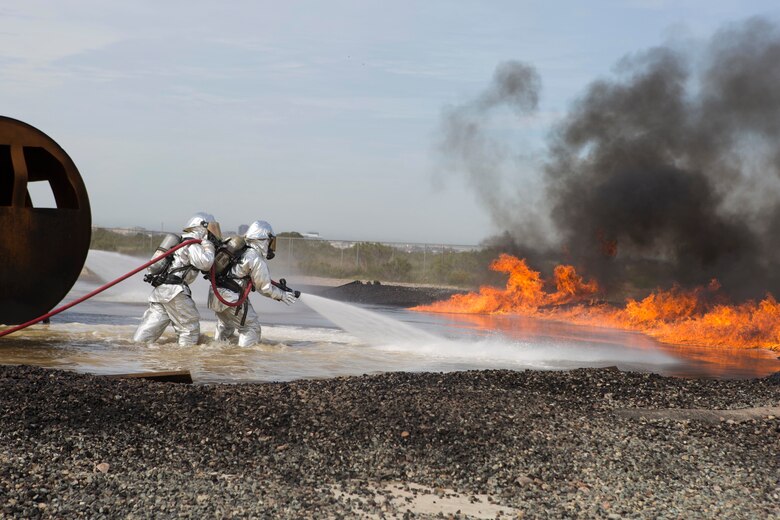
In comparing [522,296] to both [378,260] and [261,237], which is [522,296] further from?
[261,237]

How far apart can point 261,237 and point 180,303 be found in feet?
4.60

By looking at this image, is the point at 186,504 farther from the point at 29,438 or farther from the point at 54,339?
the point at 54,339

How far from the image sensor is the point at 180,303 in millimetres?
11711

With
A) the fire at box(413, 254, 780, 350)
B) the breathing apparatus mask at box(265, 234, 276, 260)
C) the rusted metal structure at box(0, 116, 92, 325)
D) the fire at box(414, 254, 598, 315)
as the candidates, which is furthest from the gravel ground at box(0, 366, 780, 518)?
the fire at box(414, 254, 598, 315)

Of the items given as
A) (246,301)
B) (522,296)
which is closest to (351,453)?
(246,301)

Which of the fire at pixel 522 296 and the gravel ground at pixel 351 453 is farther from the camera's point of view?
the fire at pixel 522 296

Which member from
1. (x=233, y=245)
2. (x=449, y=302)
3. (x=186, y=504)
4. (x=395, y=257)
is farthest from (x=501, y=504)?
(x=395, y=257)

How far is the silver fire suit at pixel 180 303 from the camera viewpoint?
454 inches

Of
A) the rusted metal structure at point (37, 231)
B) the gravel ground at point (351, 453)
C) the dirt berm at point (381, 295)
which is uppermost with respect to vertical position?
the rusted metal structure at point (37, 231)

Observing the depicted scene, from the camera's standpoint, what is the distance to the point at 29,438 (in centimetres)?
589

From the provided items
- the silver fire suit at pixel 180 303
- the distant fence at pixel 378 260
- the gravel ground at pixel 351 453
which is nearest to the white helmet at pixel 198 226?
the silver fire suit at pixel 180 303

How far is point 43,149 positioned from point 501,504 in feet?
28.9

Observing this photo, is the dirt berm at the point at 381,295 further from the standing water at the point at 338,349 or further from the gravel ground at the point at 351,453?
the gravel ground at the point at 351,453

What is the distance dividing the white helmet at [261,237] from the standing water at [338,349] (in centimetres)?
139
